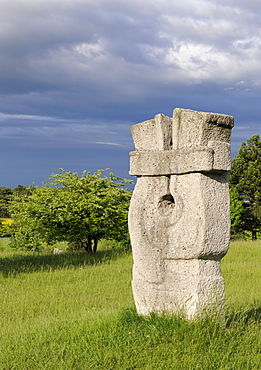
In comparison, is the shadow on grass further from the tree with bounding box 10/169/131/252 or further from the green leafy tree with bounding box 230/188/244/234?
the green leafy tree with bounding box 230/188/244/234

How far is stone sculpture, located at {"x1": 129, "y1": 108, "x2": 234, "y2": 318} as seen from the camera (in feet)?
17.8

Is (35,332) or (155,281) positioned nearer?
(155,281)

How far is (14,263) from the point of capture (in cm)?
1480

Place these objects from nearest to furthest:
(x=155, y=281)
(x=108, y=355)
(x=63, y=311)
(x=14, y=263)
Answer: (x=108, y=355) → (x=155, y=281) → (x=63, y=311) → (x=14, y=263)

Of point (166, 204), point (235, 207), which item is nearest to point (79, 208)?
point (166, 204)

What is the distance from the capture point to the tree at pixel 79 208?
16078mm

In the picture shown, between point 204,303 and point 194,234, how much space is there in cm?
89

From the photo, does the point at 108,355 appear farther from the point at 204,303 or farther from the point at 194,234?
the point at 194,234

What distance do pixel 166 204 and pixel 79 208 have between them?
10.4 meters

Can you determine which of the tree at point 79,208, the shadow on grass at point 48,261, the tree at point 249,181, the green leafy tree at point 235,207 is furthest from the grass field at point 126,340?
the tree at point 249,181

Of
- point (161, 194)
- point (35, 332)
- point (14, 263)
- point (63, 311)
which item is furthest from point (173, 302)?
point (14, 263)

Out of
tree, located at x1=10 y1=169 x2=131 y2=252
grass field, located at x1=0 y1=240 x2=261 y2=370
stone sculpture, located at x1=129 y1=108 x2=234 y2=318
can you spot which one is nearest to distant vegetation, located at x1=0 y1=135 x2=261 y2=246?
tree, located at x1=10 y1=169 x2=131 y2=252

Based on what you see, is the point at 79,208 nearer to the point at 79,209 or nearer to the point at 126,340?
the point at 79,209

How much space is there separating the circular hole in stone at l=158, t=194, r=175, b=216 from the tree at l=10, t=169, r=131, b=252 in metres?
9.68
